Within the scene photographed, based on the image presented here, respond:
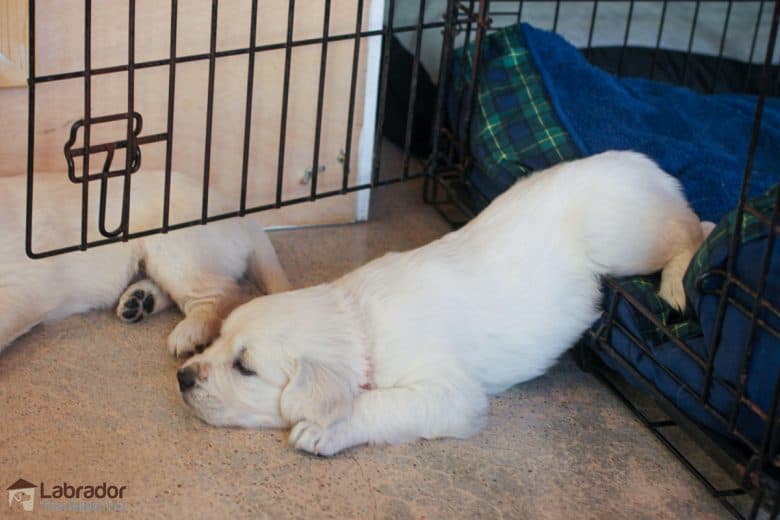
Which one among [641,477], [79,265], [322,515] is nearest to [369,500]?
[322,515]

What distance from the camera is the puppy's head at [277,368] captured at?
2129mm

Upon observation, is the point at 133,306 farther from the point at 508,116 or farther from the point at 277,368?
the point at 508,116

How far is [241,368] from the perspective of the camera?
2.19 meters

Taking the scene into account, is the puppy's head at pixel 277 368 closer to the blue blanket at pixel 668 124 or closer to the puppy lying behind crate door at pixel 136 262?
the puppy lying behind crate door at pixel 136 262

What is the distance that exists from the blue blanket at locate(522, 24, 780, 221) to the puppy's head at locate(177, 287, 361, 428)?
1105 millimetres

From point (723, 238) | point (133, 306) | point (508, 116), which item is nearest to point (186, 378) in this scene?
point (133, 306)

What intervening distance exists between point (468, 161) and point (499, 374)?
106 cm

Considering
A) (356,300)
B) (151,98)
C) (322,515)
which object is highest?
(151,98)

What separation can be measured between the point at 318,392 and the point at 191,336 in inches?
20.9

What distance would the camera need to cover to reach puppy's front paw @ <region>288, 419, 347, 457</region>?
2170 millimetres

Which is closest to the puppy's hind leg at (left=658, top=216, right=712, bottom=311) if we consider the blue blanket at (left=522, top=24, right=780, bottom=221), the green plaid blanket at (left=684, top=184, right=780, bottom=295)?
the green plaid blanket at (left=684, top=184, right=780, bottom=295)

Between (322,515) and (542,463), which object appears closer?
(322,515)

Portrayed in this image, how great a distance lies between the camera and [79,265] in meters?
2.64

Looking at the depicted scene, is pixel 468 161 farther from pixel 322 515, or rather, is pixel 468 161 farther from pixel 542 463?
pixel 322 515
